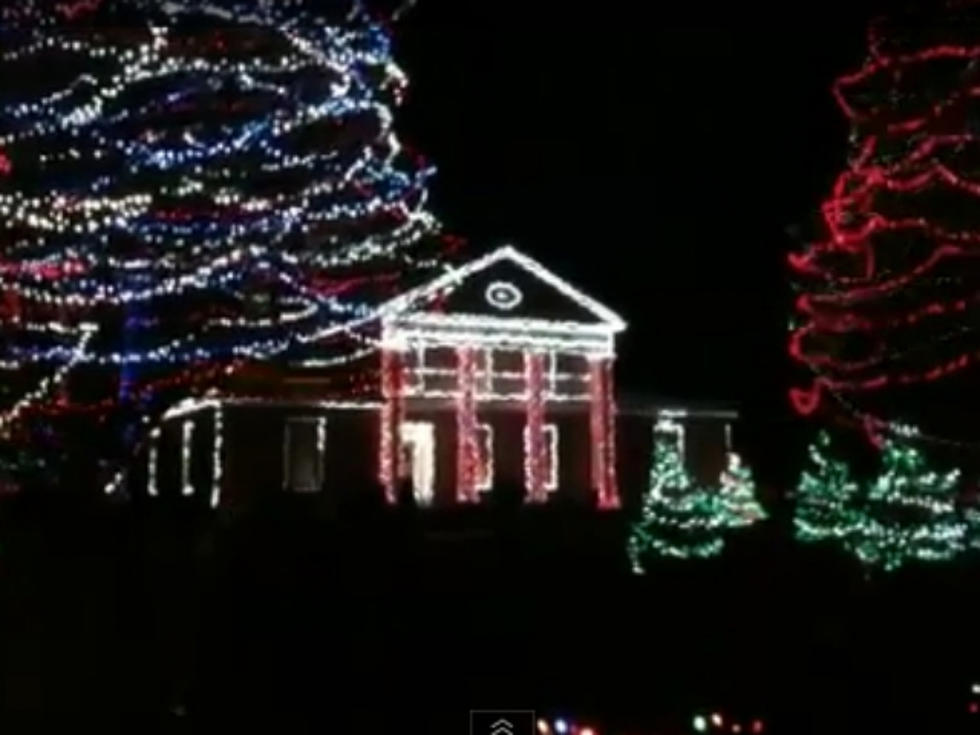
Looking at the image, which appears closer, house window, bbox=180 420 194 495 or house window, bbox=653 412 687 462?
house window, bbox=180 420 194 495

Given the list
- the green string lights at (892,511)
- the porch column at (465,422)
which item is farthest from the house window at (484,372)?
the green string lights at (892,511)

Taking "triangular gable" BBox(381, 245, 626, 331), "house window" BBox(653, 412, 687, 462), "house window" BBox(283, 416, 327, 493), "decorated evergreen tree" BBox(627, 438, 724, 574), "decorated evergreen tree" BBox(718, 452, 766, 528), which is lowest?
"decorated evergreen tree" BBox(627, 438, 724, 574)

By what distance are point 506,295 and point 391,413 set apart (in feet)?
12.6

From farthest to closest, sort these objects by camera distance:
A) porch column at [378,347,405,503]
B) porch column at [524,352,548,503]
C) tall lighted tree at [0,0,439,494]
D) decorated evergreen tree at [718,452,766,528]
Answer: porch column at [524,352,548,503], porch column at [378,347,405,503], decorated evergreen tree at [718,452,766,528], tall lighted tree at [0,0,439,494]

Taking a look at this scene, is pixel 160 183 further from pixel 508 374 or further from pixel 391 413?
pixel 508 374

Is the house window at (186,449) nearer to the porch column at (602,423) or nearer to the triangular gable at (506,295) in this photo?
the triangular gable at (506,295)

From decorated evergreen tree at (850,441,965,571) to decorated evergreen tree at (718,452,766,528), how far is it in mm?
2140

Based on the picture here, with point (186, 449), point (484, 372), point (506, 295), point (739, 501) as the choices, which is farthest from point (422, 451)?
point (739, 501)

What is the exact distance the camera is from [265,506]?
8.62 metres

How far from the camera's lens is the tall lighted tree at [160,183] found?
656 inches

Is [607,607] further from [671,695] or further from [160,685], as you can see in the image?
[160,685]

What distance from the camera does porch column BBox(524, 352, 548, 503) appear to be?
1329 inches

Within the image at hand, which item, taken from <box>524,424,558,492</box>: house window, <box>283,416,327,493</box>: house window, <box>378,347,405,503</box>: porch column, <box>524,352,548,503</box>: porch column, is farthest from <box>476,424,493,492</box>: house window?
<box>283,416,327,493</box>: house window

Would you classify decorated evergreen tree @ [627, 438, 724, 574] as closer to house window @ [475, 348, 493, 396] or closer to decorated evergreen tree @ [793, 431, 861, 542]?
decorated evergreen tree @ [793, 431, 861, 542]
